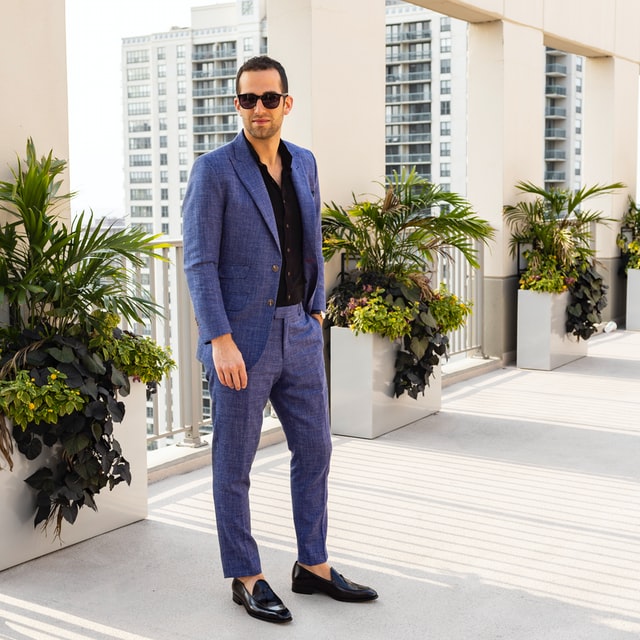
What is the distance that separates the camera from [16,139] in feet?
10.9

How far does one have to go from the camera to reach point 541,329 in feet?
22.3

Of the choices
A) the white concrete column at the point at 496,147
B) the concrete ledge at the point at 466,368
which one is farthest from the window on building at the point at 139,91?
the concrete ledge at the point at 466,368

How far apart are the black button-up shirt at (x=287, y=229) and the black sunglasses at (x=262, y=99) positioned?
127 millimetres

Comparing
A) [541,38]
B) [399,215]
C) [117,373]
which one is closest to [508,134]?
[541,38]

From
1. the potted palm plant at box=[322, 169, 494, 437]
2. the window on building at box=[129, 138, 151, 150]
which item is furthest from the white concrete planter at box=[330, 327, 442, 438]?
the window on building at box=[129, 138, 151, 150]

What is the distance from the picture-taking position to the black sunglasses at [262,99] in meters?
2.64

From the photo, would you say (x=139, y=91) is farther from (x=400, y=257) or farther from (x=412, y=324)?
(x=412, y=324)

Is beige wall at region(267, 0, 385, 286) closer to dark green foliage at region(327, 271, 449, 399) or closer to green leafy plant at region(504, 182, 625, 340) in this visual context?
dark green foliage at region(327, 271, 449, 399)

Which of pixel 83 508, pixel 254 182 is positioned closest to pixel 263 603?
pixel 83 508

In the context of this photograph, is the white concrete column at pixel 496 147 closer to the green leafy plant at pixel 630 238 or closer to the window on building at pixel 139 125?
the green leafy plant at pixel 630 238

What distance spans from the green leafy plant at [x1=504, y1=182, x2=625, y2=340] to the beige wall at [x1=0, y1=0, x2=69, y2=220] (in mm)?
4112

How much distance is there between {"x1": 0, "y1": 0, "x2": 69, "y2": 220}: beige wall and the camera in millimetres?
3291

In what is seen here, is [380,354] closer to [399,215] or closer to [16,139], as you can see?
[399,215]

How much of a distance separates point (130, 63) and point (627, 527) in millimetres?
31102
